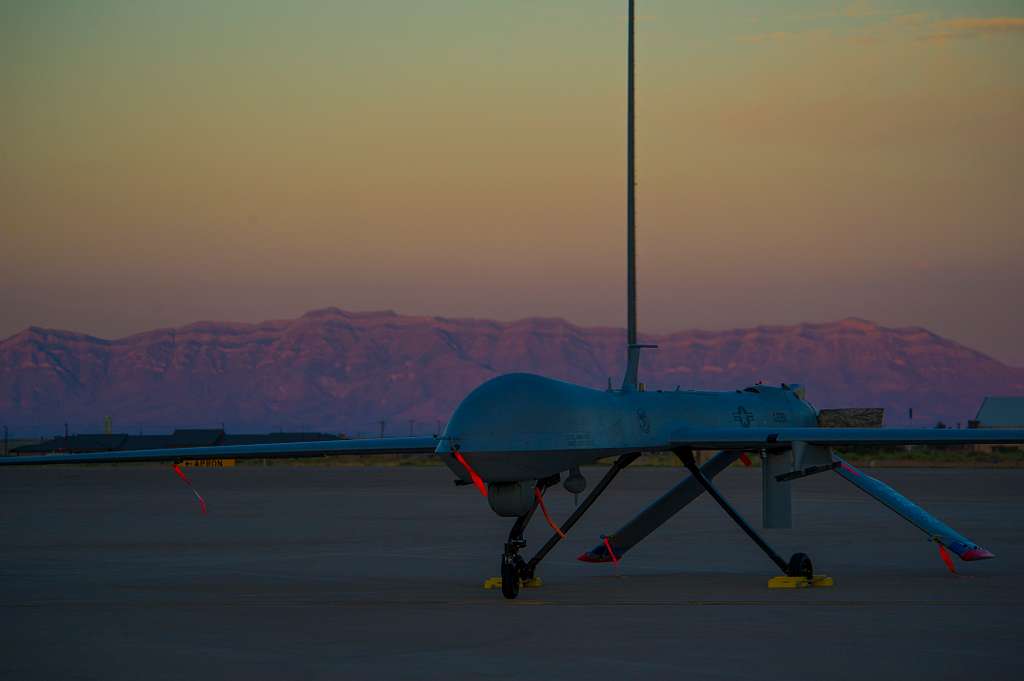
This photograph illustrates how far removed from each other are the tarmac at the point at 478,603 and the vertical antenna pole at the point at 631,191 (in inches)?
165

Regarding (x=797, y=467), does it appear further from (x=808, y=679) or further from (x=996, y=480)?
(x=996, y=480)

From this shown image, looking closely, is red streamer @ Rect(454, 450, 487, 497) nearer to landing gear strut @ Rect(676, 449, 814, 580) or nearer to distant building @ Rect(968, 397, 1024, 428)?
landing gear strut @ Rect(676, 449, 814, 580)

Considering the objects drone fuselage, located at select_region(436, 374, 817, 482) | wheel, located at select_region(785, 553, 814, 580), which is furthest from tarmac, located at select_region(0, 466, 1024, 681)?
drone fuselage, located at select_region(436, 374, 817, 482)

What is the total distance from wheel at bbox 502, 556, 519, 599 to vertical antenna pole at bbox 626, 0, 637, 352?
521cm

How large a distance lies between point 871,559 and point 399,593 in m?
9.72

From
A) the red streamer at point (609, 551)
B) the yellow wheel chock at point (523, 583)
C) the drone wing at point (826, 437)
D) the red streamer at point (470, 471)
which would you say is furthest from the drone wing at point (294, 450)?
the drone wing at point (826, 437)

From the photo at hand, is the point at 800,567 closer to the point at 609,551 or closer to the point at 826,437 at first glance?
the point at 826,437

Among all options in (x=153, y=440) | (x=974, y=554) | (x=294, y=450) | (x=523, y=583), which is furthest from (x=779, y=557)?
(x=153, y=440)

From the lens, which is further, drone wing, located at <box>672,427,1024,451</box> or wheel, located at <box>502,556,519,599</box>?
wheel, located at <box>502,556,519,599</box>

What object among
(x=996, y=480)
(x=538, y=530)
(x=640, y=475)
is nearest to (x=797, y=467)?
(x=538, y=530)

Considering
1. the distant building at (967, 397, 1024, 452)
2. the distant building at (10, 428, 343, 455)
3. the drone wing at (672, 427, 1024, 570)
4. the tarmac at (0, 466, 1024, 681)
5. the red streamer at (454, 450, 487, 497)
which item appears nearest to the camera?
the tarmac at (0, 466, 1024, 681)

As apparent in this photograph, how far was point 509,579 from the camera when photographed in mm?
20766

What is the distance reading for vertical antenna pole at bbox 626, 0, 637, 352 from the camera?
984 inches

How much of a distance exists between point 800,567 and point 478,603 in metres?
4.96
